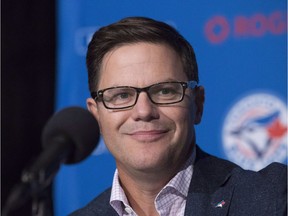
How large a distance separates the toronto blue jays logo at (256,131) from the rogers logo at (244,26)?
1.14 feet

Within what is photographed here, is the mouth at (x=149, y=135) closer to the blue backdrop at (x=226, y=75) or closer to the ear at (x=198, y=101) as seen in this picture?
the ear at (x=198, y=101)

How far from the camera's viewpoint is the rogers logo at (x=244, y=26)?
340 cm

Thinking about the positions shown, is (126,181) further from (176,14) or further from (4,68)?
(4,68)

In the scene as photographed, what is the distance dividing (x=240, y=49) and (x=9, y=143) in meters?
1.62

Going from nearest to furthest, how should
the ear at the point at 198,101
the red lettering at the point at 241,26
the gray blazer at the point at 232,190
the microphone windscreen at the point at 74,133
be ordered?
the microphone windscreen at the point at 74,133
the gray blazer at the point at 232,190
the ear at the point at 198,101
the red lettering at the point at 241,26

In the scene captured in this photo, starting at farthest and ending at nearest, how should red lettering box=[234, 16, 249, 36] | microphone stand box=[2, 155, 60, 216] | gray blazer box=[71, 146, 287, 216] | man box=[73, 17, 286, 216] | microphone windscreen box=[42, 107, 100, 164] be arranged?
1. red lettering box=[234, 16, 249, 36]
2. man box=[73, 17, 286, 216]
3. gray blazer box=[71, 146, 287, 216]
4. microphone windscreen box=[42, 107, 100, 164]
5. microphone stand box=[2, 155, 60, 216]

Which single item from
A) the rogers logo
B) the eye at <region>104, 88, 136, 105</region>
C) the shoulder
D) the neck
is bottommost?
the shoulder

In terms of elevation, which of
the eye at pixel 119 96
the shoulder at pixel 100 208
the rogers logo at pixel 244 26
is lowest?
the shoulder at pixel 100 208

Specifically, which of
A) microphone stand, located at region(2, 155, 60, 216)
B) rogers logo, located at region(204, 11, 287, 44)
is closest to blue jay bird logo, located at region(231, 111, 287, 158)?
rogers logo, located at region(204, 11, 287, 44)

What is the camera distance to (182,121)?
8.32 ft

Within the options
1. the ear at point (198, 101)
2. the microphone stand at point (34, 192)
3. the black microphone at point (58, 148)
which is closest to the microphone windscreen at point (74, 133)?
the black microphone at point (58, 148)

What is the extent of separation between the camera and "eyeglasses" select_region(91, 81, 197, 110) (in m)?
2.51

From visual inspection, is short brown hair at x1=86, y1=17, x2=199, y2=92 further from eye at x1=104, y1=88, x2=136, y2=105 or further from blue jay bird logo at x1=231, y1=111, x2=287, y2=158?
blue jay bird logo at x1=231, y1=111, x2=287, y2=158

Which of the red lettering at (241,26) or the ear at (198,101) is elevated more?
the red lettering at (241,26)
